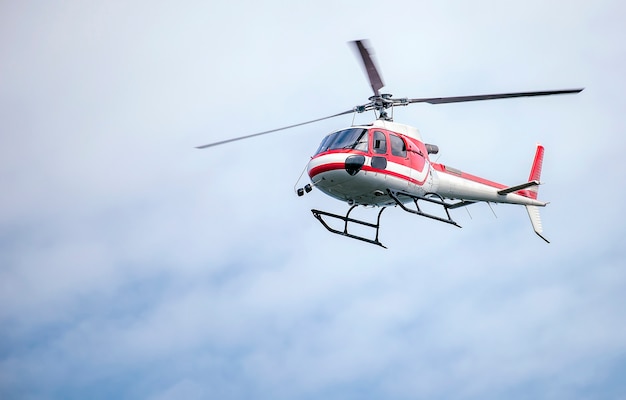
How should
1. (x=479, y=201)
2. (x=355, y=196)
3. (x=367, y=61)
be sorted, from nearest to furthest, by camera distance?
(x=367, y=61)
(x=355, y=196)
(x=479, y=201)

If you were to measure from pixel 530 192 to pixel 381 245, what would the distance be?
6.18 m

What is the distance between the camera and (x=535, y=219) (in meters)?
27.4

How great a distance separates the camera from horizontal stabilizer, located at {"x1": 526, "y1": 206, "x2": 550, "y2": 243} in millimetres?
27328

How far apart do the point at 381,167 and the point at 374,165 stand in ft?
0.82

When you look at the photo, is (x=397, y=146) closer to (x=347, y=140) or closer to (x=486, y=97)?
(x=347, y=140)

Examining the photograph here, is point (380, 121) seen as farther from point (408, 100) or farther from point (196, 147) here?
point (196, 147)

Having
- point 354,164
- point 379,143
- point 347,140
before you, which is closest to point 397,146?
point 379,143

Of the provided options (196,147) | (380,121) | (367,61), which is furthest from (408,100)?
(196,147)

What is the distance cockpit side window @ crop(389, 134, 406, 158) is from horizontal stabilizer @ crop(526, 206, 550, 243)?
6.09 metres

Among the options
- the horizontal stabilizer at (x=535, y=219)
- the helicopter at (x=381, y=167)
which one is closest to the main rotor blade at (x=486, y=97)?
the helicopter at (x=381, y=167)

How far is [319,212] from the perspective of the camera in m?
24.0

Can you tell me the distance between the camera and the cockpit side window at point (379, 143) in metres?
22.5

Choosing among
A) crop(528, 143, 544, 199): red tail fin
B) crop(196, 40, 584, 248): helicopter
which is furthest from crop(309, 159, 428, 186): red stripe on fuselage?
crop(528, 143, 544, 199): red tail fin

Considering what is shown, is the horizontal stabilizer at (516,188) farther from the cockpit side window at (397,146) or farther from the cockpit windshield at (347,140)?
the cockpit windshield at (347,140)
